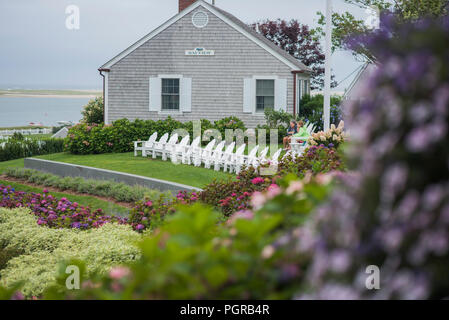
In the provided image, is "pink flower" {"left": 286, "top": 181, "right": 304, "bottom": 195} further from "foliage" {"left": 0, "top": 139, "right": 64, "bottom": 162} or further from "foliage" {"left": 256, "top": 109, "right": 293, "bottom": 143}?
"foliage" {"left": 0, "top": 139, "right": 64, "bottom": 162}

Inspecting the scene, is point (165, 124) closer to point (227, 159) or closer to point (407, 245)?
point (227, 159)

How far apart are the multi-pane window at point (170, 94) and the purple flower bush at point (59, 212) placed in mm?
13534

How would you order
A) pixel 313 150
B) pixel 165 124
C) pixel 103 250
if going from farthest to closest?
pixel 165 124
pixel 313 150
pixel 103 250

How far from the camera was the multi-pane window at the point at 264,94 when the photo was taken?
964 inches

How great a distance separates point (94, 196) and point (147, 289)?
12412 mm

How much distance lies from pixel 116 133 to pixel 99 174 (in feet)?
21.4

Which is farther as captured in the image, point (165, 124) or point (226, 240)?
point (165, 124)

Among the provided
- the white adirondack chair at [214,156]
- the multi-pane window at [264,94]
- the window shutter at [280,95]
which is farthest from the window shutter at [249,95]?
the white adirondack chair at [214,156]

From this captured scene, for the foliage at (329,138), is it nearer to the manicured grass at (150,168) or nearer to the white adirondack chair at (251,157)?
the manicured grass at (150,168)

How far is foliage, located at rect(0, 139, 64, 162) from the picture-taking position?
2358 centimetres

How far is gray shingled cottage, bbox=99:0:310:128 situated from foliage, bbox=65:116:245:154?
1.41m

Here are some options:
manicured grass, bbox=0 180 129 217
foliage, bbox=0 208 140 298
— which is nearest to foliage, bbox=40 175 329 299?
foliage, bbox=0 208 140 298
